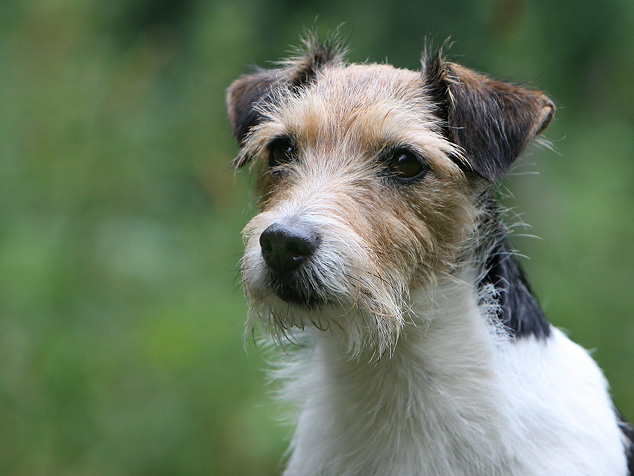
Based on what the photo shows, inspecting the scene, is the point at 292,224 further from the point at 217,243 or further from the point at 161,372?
the point at 217,243

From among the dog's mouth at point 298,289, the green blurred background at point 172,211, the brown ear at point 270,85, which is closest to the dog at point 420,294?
the dog's mouth at point 298,289

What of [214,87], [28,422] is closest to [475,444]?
[28,422]

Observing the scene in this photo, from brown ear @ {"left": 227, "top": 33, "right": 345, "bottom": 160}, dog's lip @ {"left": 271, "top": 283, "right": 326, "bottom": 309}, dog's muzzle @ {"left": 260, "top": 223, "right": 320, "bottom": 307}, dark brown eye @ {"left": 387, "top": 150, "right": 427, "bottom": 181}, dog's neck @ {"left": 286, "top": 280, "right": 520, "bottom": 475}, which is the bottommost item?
dog's neck @ {"left": 286, "top": 280, "right": 520, "bottom": 475}

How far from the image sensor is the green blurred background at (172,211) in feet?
14.6

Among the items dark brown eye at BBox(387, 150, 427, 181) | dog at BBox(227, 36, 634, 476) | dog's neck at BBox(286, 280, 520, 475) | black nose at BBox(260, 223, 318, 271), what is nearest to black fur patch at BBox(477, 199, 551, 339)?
dog at BBox(227, 36, 634, 476)

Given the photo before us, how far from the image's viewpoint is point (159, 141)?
20.4 feet

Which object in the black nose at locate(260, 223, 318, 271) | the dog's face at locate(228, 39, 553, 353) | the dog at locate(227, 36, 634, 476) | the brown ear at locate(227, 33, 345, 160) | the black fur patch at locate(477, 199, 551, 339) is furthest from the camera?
the brown ear at locate(227, 33, 345, 160)

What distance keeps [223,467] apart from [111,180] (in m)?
2.16

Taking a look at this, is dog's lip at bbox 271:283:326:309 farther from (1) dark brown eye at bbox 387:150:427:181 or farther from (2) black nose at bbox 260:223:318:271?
(1) dark brown eye at bbox 387:150:427:181

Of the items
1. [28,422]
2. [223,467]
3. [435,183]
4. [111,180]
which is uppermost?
[435,183]

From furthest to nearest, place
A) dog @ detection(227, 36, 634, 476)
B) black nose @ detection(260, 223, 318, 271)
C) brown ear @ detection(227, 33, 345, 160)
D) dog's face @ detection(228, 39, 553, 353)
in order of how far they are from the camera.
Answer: brown ear @ detection(227, 33, 345, 160) → dog @ detection(227, 36, 634, 476) → dog's face @ detection(228, 39, 553, 353) → black nose @ detection(260, 223, 318, 271)

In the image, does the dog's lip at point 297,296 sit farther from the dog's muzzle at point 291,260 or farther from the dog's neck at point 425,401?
the dog's neck at point 425,401

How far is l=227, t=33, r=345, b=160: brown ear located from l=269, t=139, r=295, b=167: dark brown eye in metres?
0.27

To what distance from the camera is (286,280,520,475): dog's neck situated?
10.1 ft
